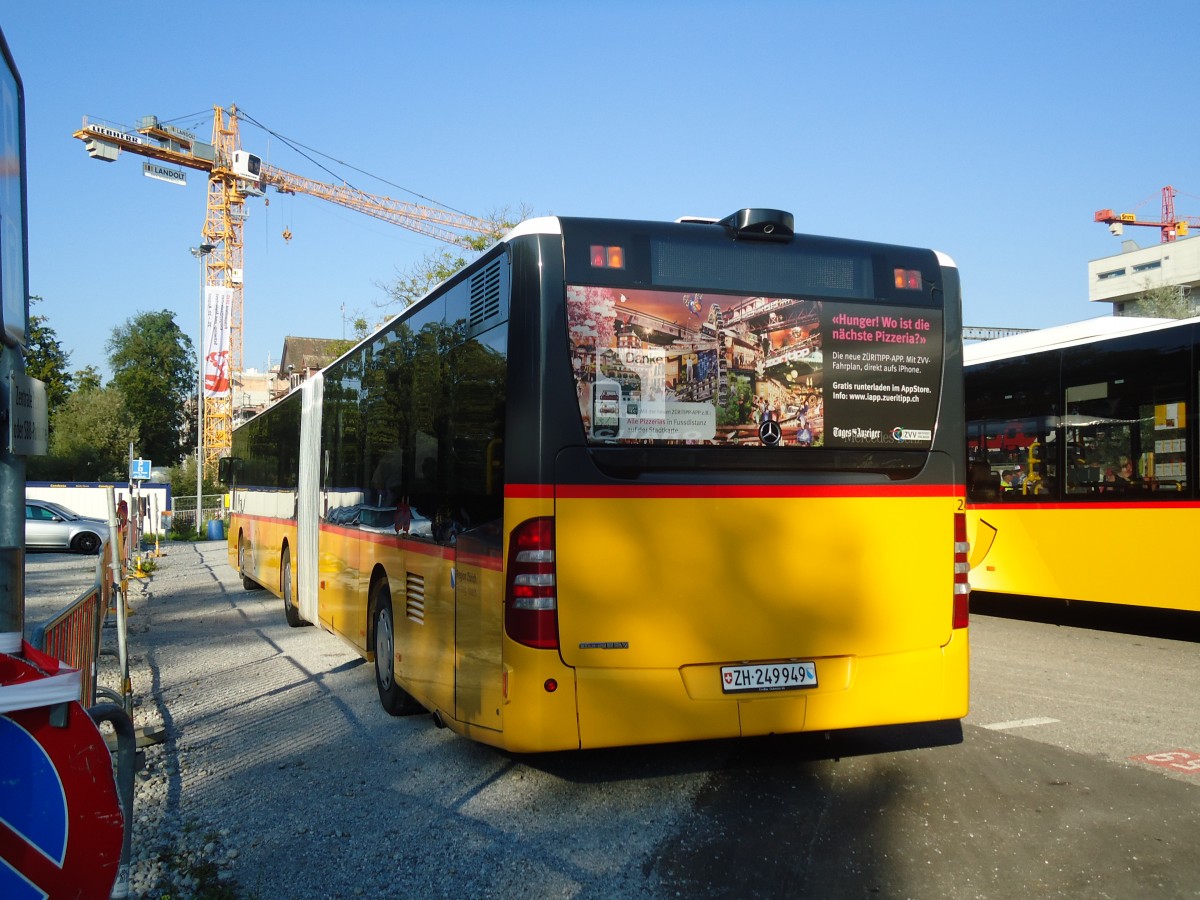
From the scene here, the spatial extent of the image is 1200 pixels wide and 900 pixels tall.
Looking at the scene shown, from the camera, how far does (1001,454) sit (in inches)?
508

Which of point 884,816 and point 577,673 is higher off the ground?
point 577,673

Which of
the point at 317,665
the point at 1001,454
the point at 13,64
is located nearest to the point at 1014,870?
the point at 13,64

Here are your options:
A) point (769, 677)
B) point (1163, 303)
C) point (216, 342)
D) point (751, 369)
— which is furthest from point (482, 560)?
point (1163, 303)

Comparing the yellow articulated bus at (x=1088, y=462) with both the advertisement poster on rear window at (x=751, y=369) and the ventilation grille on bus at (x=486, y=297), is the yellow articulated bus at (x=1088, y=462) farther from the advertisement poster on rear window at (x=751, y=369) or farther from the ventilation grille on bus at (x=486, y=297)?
the ventilation grille on bus at (x=486, y=297)

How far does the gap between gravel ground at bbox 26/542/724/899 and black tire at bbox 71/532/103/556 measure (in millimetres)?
26659

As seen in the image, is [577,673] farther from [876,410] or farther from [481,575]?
[876,410]

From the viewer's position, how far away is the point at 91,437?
70.1 m

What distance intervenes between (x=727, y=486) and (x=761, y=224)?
147cm

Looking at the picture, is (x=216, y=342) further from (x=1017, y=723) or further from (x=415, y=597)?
(x=1017, y=723)

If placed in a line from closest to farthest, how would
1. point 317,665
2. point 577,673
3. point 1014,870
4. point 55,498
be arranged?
point 1014,870 < point 577,673 < point 317,665 < point 55,498

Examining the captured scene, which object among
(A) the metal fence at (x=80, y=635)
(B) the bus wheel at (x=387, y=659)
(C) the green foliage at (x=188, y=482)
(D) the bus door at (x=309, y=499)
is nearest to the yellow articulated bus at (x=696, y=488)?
(B) the bus wheel at (x=387, y=659)

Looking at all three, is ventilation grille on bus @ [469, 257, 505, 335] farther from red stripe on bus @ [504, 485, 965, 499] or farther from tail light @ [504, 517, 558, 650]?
tail light @ [504, 517, 558, 650]

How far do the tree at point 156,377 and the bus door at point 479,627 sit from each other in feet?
288

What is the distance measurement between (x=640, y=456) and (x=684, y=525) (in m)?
0.43
